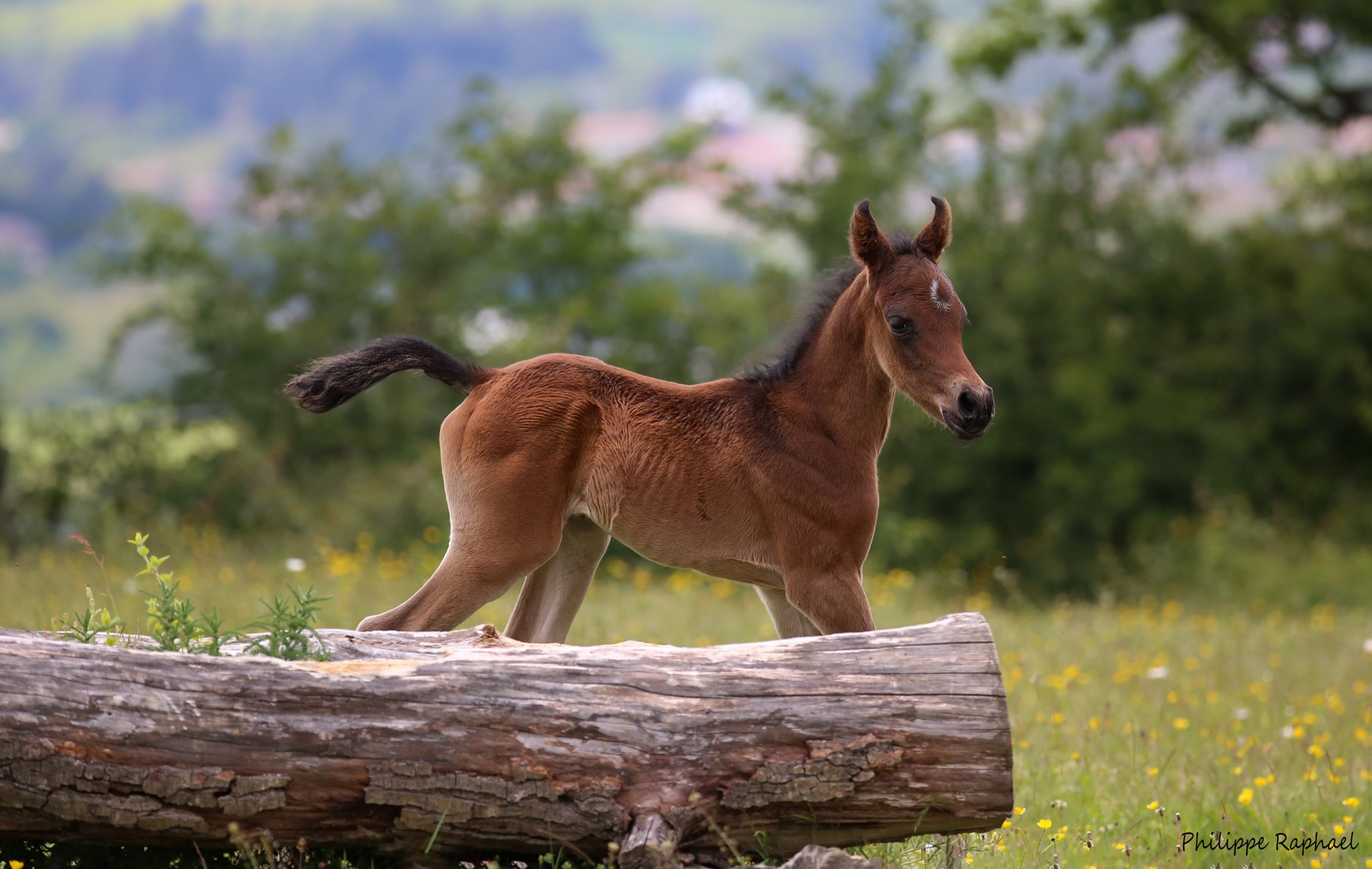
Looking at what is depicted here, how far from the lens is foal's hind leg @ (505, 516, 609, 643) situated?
4.64 m

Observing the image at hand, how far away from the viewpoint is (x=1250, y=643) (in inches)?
329

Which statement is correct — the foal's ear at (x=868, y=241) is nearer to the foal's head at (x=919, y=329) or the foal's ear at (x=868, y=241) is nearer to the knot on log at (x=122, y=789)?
the foal's head at (x=919, y=329)

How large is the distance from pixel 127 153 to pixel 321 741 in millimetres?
30603

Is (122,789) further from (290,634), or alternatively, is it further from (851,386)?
(851,386)

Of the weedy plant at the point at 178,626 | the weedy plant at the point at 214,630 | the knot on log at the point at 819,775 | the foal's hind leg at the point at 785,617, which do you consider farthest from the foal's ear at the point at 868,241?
the weedy plant at the point at 178,626

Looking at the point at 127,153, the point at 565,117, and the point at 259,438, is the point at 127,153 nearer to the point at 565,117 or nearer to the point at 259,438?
the point at 565,117

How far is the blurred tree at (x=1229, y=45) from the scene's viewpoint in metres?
14.7

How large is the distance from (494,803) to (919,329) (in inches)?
81.4

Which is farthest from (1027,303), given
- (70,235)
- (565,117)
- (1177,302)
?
(70,235)

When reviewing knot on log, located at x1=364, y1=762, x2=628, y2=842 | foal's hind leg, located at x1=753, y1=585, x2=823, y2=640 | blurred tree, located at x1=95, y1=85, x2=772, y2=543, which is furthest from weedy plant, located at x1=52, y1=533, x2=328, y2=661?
blurred tree, located at x1=95, y1=85, x2=772, y2=543

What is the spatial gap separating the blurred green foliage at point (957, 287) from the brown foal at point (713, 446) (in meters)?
7.78

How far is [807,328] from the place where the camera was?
461cm

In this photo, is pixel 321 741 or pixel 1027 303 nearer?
pixel 321 741

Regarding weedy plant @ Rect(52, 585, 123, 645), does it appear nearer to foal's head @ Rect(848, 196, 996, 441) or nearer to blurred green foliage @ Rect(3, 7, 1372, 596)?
foal's head @ Rect(848, 196, 996, 441)
